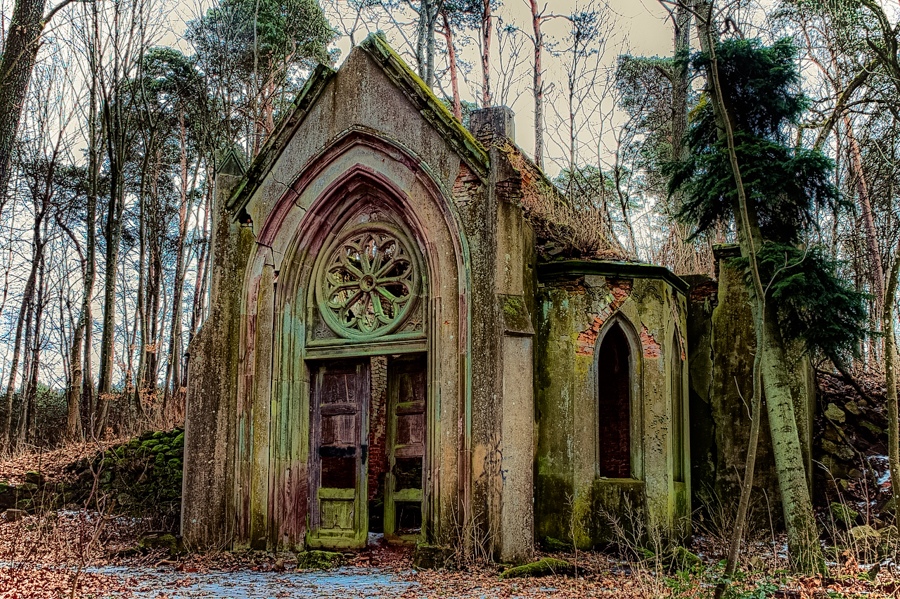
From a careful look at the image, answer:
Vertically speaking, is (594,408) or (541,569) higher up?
(594,408)

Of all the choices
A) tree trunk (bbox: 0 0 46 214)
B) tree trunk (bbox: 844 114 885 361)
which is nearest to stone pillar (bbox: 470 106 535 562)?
tree trunk (bbox: 0 0 46 214)

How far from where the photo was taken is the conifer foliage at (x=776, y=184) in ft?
29.9

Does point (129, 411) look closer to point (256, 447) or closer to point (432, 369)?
point (256, 447)

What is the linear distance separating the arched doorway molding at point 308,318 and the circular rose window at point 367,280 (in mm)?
213

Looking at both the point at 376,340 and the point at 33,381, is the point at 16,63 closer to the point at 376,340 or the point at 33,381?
the point at 376,340

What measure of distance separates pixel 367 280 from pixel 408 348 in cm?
121

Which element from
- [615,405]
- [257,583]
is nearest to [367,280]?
[615,405]

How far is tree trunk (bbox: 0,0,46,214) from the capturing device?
28.3ft

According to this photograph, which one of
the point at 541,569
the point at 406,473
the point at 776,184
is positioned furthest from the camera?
the point at 406,473

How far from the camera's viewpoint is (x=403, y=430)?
1116cm

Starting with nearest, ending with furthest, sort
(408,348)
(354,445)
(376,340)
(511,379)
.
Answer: (511,379), (408,348), (376,340), (354,445)

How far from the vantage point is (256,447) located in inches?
423

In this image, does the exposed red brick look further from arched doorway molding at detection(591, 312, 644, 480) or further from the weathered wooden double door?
the weathered wooden double door

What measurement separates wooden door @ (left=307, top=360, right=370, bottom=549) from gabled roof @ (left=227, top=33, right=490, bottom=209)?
2.94 m
